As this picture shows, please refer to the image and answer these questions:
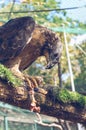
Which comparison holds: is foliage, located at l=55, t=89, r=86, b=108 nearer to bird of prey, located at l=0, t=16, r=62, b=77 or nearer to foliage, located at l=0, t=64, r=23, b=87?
bird of prey, located at l=0, t=16, r=62, b=77

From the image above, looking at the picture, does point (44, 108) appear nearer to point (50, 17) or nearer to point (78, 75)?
point (50, 17)

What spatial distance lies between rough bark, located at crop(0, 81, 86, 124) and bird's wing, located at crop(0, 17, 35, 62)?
43 cm

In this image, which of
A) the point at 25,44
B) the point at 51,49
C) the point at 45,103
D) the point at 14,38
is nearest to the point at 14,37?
the point at 14,38

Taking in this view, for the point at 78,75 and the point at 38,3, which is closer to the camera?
the point at 38,3

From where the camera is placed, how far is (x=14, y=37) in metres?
3.78

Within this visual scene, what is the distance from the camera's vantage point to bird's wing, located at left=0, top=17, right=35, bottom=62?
3744mm

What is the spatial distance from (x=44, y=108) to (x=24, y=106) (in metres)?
0.30

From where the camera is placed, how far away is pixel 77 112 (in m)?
3.94

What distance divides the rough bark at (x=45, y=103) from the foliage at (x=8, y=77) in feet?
0.11

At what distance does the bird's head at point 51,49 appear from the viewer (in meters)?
3.77

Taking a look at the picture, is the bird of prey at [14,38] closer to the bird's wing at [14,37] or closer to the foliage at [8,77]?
the bird's wing at [14,37]

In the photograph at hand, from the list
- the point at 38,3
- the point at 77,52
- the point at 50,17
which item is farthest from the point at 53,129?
the point at 77,52

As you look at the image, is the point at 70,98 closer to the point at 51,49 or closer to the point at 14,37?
the point at 51,49

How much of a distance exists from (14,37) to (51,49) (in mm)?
327
